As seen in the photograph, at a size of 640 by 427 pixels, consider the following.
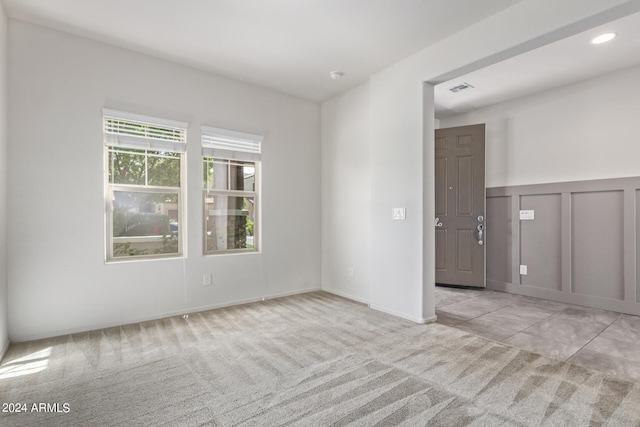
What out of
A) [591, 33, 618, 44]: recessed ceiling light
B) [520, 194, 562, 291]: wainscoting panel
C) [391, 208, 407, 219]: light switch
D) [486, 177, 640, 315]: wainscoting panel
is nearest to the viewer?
[591, 33, 618, 44]: recessed ceiling light

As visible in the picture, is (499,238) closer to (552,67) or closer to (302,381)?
(552,67)

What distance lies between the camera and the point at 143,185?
11.4ft

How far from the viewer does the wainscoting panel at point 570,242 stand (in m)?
3.65

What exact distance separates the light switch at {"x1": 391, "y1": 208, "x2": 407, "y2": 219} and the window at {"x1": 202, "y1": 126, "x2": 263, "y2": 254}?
1736 millimetres

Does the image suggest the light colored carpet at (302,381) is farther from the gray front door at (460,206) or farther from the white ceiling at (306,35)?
the white ceiling at (306,35)

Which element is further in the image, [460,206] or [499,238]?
[460,206]

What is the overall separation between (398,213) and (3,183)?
11.7ft

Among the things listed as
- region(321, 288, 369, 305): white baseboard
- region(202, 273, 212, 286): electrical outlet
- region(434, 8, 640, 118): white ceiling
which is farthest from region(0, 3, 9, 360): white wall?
region(434, 8, 640, 118): white ceiling

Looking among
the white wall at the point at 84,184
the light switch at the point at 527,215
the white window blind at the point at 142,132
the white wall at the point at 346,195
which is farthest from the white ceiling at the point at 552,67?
the white window blind at the point at 142,132

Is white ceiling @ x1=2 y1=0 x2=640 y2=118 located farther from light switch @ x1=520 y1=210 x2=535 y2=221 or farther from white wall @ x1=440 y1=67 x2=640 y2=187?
light switch @ x1=520 y1=210 x2=535 y2=221

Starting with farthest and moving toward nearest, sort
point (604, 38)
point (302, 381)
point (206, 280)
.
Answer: point (206, 280) < point (604, 38) < point (302, 381)

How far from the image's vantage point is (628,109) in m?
3.65

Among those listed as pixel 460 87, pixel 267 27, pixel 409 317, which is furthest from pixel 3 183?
pixel 460 87

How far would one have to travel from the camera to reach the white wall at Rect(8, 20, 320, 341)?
283 centimetres
